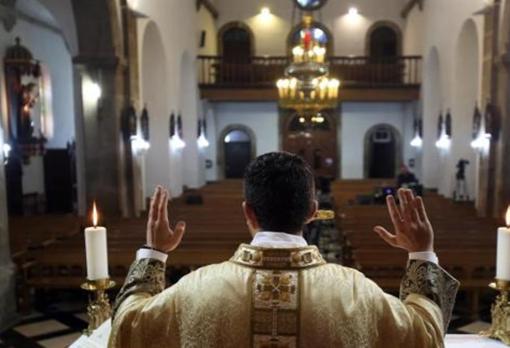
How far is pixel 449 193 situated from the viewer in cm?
1380

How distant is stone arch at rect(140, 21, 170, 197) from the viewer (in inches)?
490

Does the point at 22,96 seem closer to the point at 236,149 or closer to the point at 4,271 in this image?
the point at 4,271

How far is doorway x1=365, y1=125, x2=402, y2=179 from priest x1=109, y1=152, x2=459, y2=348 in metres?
19.8

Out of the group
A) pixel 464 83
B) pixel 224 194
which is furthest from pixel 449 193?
pixel 224 194

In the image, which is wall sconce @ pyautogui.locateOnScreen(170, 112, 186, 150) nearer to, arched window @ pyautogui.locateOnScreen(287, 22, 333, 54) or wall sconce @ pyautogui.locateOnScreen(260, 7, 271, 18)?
arched window @ pyautogui.locateOnScreen(287, 22, 333, 54)

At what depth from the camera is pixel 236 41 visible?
21.1 metres

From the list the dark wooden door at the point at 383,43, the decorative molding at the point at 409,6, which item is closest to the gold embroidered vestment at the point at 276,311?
the decorative molding at the point at 409,6

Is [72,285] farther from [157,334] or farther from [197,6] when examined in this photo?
[197,6]

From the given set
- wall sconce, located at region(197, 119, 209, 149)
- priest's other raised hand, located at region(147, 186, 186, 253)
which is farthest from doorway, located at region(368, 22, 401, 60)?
priest's other raised hand, located at region(147, 186, 186, 253)

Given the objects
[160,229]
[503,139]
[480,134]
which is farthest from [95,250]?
[480,134]

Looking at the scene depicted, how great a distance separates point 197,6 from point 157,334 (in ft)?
56.5

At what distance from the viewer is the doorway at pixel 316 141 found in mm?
21109

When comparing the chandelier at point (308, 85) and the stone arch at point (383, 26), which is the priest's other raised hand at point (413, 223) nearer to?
the chandelier at point (308, 85)

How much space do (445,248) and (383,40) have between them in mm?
15634
